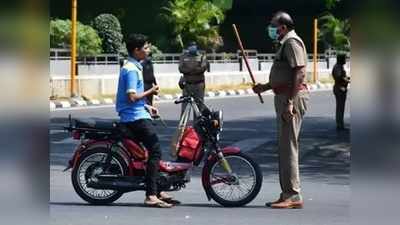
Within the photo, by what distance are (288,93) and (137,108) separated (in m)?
1.45

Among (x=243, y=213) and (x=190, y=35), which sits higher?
(x=190, y=35)

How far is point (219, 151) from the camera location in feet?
28.7

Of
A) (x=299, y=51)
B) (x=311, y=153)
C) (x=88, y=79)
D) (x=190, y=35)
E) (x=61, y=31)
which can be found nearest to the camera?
(x=299, y=51)

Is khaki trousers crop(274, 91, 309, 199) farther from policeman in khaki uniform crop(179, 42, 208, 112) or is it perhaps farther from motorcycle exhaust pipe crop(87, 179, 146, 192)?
policeman in khaki uniform crop(179, 42, 208, 112)

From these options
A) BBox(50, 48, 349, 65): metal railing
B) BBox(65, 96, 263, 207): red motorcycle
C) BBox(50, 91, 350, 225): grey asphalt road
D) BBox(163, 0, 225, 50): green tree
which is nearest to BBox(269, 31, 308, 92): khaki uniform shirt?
BBox(65, 96, 263, 207): red motorcycle

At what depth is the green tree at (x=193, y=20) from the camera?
46.9 meters

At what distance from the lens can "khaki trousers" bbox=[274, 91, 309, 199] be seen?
8.47m

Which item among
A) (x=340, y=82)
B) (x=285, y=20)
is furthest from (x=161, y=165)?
(x=340, y=82)

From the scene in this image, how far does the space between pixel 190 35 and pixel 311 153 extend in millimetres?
33352

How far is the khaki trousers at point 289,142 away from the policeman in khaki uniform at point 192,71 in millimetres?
6402

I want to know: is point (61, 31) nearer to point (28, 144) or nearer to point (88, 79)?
point (88, 79)

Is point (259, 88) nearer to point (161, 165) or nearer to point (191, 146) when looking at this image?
point (191, 146)

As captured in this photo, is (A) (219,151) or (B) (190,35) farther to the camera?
(B) (190,35)

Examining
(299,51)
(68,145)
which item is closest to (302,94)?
(299,51)
